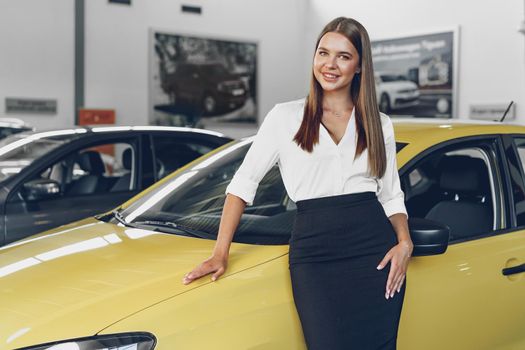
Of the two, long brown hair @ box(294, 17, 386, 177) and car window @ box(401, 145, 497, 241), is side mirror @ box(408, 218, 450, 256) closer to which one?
long brown hair @ box(294, 17, 386, 177)

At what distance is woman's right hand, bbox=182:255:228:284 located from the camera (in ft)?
6.60

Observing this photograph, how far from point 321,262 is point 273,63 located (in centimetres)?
1106

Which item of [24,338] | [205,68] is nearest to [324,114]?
[24,338]

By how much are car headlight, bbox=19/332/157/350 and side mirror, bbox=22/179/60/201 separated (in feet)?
9.42

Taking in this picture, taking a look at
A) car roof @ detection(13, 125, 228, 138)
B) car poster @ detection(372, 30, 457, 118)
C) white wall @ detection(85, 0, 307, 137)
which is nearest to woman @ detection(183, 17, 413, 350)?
car roof @ detection(13, 125, 228, 138)

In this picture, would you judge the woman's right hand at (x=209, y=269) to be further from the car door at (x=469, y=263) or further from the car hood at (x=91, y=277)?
the car door at (x=469, y=263)

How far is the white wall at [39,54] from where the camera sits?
10.1 metres

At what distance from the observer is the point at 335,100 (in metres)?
2.22

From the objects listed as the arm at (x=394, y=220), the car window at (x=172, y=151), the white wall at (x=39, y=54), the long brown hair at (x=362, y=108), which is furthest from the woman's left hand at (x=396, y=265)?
the white wall at (x=39, y=54)

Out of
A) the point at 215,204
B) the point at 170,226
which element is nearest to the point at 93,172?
the point at 215,204

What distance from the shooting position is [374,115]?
86.7 inches

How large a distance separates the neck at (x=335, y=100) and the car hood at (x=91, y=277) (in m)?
0.45

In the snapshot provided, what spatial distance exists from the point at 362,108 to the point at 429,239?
1.47ft

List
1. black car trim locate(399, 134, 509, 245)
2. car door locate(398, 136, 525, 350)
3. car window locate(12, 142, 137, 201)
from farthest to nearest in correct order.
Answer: car window locate(12, 142, 137, 201)
black car trim locate(399, 134, 509, 245)
car door locate(398, 136, 525, 350)
